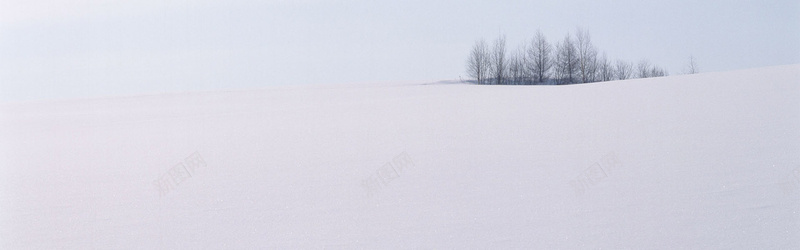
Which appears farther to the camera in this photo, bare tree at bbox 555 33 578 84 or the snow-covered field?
bare tree at bbox 555 33 578 84

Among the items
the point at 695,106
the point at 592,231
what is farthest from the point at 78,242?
the point at 695,106

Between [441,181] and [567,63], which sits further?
[567,63]

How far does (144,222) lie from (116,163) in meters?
1.92

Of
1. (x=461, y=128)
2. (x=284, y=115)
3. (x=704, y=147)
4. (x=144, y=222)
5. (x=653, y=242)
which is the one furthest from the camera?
(x=284, y=115)

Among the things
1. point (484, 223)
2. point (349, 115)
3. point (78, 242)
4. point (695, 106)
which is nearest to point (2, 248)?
point (78, 242)

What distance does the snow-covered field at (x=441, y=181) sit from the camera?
3.04 m

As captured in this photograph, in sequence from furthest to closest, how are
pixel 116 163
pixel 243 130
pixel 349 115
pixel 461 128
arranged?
pixel 349 115
pixel 243 130
pixel 461 128
pixel 116 163

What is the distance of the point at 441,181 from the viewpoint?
13.0 feet

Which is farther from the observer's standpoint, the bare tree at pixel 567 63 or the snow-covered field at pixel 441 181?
the bare tree at pixel 567 63

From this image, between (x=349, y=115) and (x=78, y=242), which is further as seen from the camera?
(x=349, y=115)

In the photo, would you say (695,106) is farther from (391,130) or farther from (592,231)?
(592,231)

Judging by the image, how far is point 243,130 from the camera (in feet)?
22.0

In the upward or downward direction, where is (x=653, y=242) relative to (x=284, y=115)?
downward

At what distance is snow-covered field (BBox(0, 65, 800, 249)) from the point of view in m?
3.04
